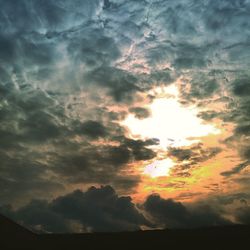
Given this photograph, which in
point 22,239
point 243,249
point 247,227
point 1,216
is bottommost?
point 243,249

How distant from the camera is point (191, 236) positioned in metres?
22.5

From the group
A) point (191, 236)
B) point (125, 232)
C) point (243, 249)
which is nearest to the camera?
point (243, 249)

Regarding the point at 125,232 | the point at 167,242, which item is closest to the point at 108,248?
the point at 125,232

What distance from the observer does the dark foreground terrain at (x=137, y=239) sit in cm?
2155

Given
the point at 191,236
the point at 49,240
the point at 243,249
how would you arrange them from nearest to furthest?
1. the point at 243,249
2. the point at 191,236
3. the point at 49,240

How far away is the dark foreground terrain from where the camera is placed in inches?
848

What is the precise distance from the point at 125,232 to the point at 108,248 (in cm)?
163

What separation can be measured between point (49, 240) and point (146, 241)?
26.8 ft

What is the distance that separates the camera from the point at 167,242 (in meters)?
22.7

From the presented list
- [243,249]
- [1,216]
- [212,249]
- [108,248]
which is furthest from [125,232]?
[1,216]

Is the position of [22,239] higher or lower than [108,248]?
higher

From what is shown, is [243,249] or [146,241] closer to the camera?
[243,249]

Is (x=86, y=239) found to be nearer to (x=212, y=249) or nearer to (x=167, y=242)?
(x=167, y=242)

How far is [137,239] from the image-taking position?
77.8 ft
